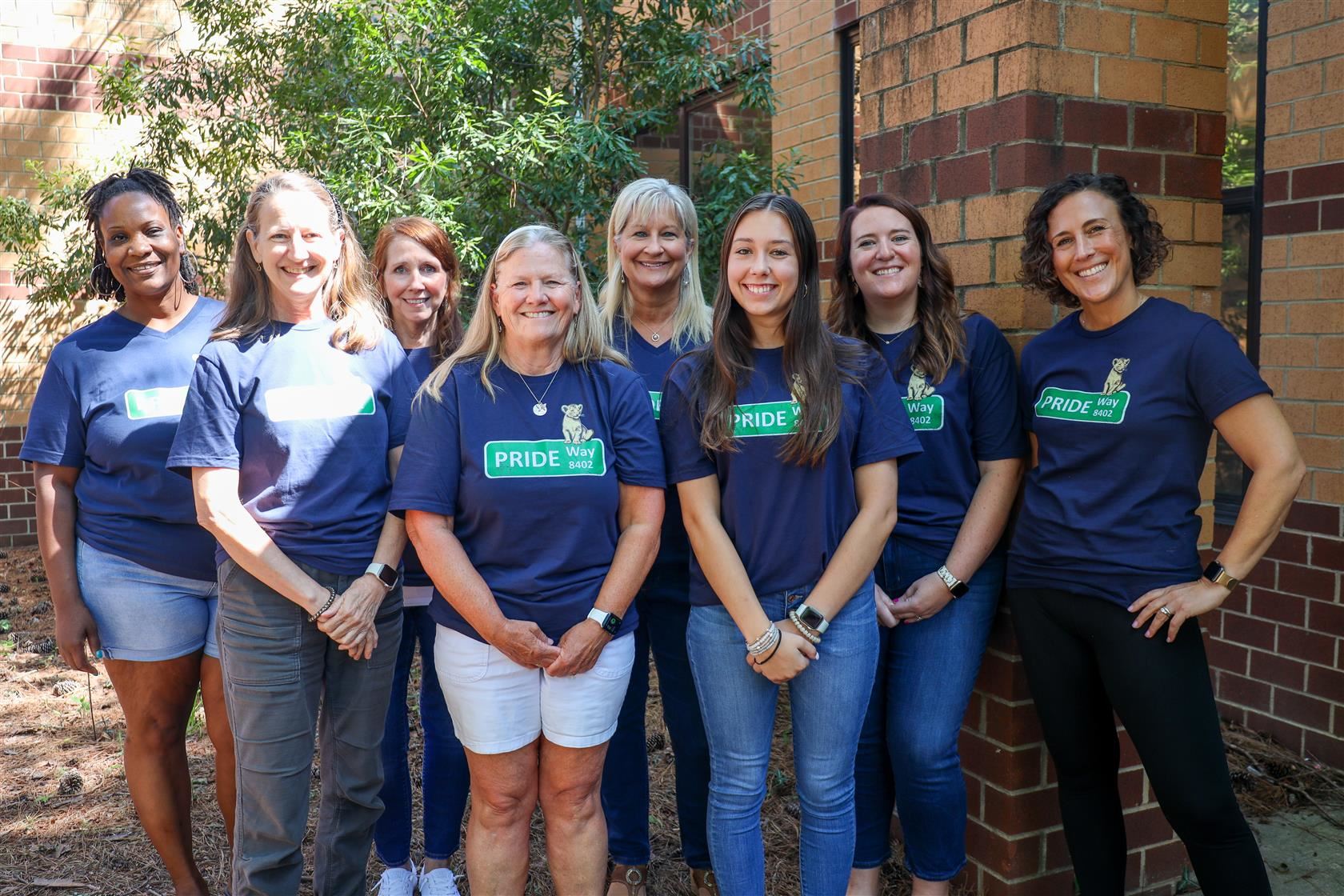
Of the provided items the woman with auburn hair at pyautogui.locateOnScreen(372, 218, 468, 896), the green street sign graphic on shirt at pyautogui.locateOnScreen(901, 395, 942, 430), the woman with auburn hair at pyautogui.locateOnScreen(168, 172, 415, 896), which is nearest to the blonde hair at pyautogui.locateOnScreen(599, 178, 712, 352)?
the woman with auburn hair at pyautogui.locateOnScreen(372, 218, 468, 896)

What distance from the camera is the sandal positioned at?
3.31m

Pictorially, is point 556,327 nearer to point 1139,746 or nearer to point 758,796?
point 758,796

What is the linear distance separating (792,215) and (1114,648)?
1.37 m

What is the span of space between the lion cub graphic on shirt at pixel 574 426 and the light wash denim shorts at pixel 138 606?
1160 millimetres

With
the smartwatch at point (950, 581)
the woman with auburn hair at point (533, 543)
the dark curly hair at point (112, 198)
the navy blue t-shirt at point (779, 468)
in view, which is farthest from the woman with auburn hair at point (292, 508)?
the smartwatch at point (950, 581)

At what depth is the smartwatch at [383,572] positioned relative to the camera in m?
2.80

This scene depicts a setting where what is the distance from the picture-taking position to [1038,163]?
3.00m

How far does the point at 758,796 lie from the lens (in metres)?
2.74

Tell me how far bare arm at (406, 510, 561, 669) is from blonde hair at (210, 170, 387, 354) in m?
0.58

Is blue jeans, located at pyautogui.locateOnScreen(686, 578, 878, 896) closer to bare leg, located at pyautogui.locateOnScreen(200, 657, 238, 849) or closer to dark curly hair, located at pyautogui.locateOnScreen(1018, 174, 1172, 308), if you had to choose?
dark curly hair, located at pyautogui.locateOnScreen(1018, 174, 1172, 308)

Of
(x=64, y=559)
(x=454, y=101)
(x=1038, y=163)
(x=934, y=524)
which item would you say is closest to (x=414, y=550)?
(x=64, y=559)

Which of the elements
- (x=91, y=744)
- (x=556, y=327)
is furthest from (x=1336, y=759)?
(x=91, y=744)

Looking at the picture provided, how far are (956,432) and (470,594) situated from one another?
1397mm

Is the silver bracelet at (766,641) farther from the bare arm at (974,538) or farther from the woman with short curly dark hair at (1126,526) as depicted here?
the woman with short curly dark hair at (1126,526)
